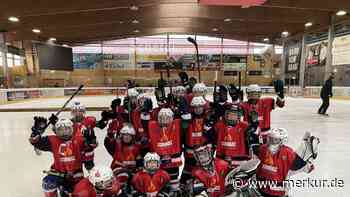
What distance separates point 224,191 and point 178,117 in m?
0.89

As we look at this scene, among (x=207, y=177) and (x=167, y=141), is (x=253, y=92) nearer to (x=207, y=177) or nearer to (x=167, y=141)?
(x=167, y=141)

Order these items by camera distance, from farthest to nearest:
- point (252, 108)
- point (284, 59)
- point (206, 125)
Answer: point (284, 59) → point (252, 108) → point (206, 125)

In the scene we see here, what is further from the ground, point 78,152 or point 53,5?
point 53,5

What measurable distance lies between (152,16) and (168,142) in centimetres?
1412

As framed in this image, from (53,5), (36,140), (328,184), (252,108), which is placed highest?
(53,5)

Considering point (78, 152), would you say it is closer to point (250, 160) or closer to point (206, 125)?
point (206, 125)

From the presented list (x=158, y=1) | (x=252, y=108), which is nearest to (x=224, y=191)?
(x=252, y=108)

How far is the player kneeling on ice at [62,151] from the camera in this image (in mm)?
2685

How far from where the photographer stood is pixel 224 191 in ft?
8.46

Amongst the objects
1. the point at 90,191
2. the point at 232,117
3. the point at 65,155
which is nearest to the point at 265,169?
the point at 232,117

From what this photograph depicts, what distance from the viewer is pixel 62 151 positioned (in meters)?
2.75

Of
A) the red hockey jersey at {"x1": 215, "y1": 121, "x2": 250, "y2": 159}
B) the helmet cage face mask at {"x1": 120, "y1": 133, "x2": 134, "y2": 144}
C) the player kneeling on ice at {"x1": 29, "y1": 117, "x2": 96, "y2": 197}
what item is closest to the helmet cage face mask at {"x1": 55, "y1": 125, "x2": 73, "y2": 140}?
the player kneeling on ice at {"x1": 29, "y1": 117, "x2": 96, "y2": 197}

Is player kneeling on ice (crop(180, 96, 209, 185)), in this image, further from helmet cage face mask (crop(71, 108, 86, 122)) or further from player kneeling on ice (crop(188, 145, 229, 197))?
helmet cage face mask (crop(71, 108, 86, 122))

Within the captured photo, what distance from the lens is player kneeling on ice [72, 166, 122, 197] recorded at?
6.96 ft
